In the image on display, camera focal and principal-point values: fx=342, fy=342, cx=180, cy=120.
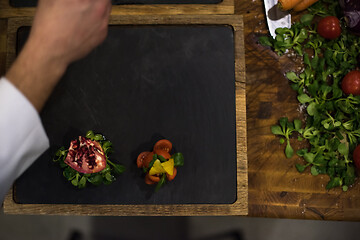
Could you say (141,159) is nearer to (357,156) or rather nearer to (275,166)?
(275,166)

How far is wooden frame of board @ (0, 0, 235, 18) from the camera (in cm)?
65

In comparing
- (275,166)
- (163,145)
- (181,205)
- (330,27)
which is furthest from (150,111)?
(330,27)

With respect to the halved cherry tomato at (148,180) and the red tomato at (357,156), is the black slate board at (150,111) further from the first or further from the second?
the red tomato at (357,156)

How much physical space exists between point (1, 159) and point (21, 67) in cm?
10

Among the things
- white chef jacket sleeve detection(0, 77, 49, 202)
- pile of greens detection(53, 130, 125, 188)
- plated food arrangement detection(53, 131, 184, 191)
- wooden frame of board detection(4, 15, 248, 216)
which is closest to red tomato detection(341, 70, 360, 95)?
wooden frame of board detection(4, 15, 248, 216)

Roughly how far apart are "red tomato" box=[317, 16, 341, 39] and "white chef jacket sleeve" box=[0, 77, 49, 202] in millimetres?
577

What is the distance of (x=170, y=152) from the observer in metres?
0.64

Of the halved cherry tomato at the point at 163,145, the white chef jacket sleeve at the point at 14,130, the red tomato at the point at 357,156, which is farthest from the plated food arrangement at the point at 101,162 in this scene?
the red tomato at the point at 357,156

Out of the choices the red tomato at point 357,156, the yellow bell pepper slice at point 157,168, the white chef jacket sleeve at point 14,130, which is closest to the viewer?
the white chef jacket sleeve at point 14,130

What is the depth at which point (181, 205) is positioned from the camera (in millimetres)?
628

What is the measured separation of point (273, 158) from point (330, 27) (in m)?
0.29

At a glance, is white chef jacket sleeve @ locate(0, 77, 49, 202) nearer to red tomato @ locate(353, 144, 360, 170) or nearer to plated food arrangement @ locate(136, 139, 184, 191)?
plated food arrangement @ locate(136, 139, 184, 191)

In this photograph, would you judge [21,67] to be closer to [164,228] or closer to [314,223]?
[164,228]

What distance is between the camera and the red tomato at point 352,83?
673 mm
